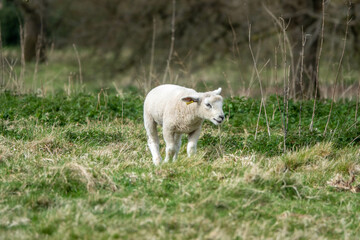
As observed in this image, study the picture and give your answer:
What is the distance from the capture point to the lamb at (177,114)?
5.81 metres

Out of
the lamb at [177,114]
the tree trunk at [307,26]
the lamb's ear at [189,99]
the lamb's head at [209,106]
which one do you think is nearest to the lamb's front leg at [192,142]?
the lamb at [177,114]

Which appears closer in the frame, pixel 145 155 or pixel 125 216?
pixel 125 216

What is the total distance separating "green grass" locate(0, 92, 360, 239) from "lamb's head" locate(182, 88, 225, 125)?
49cm

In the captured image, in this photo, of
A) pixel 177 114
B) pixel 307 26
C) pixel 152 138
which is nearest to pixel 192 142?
pixel 177 114

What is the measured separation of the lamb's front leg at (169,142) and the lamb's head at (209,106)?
485 millimetres

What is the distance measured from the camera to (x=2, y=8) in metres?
21.9

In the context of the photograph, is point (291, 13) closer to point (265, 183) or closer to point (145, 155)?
point (145, 155)

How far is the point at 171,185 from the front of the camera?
5.07 metres

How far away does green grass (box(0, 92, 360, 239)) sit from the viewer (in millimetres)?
4156

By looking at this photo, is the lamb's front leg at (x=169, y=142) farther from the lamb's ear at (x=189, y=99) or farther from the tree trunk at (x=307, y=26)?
the tree trunk at (x=307, y=26)

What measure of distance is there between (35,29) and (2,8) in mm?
2417

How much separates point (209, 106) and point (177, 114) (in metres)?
0.42

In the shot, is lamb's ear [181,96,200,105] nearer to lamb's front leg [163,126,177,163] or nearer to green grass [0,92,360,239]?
lamb's front leg [163,126,177,163]

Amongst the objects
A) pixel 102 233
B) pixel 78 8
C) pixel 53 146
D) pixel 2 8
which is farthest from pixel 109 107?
pixel 2 8
